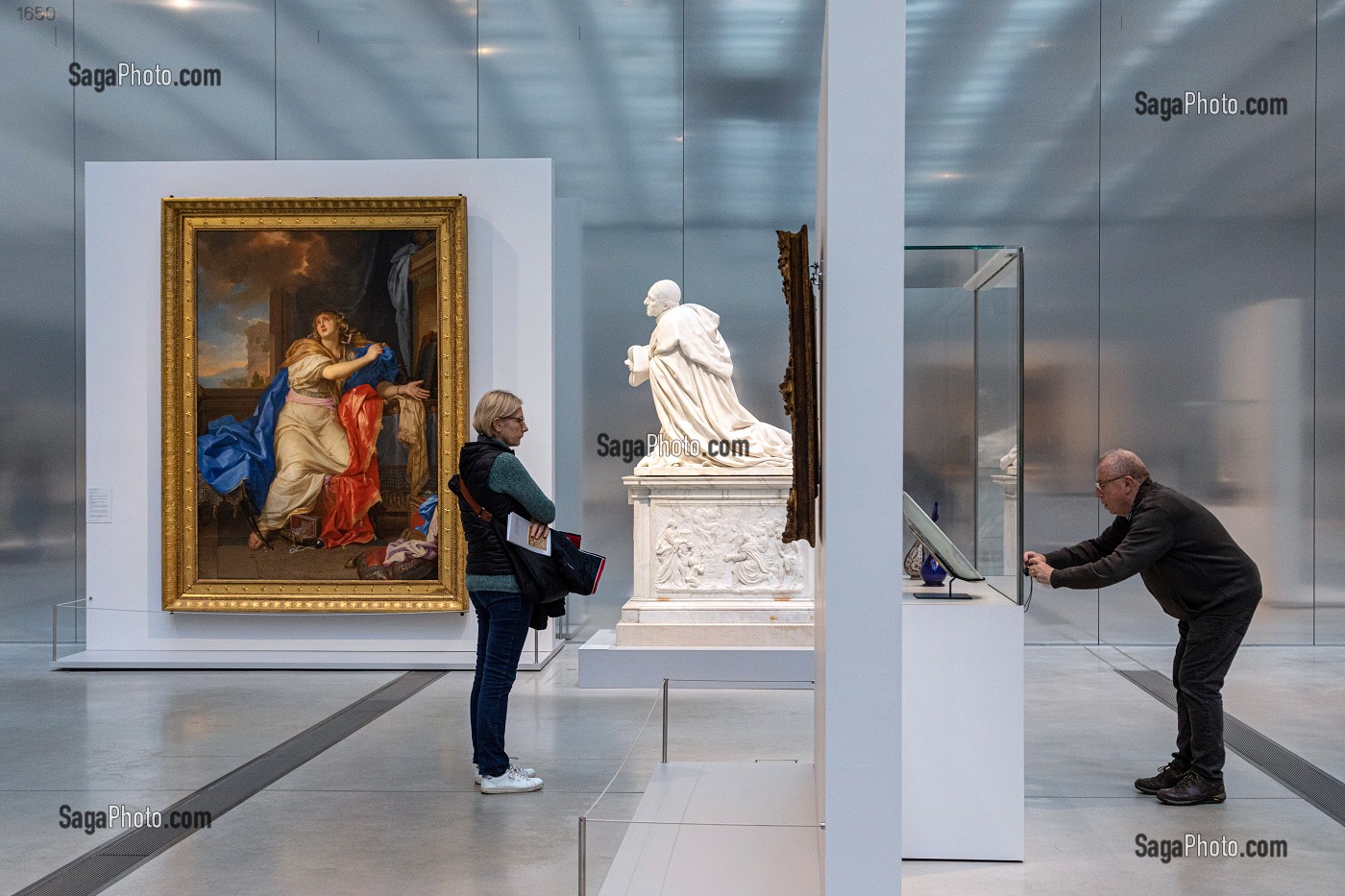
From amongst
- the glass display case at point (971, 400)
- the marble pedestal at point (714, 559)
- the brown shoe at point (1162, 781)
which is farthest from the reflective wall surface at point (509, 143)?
the glass display case at point (971, 400)

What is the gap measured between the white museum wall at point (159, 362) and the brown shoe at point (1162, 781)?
526 cm

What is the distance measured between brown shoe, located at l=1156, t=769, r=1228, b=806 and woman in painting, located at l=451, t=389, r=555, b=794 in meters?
2.84

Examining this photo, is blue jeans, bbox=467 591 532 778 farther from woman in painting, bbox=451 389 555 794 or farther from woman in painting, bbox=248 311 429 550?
woman in painting, bbox=248 311 429 550

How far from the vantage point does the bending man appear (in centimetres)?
491

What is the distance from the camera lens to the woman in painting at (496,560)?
198 inches

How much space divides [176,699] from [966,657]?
18.5ft

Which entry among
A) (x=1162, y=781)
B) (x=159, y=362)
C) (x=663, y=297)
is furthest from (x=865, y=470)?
(x=159, y=362)

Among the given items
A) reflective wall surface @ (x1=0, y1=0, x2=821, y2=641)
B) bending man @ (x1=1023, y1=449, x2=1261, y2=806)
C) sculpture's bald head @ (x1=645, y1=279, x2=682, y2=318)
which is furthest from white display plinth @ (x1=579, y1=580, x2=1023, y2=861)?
reflective wall surface @ (x1=0, y1=0, x2=821, y2=641)

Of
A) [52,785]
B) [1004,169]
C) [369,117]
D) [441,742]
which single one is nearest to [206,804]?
[52,785]

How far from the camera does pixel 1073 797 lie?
521cm

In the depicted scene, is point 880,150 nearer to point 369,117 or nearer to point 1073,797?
point 1073,797

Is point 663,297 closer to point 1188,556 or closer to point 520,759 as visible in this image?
point 520,759

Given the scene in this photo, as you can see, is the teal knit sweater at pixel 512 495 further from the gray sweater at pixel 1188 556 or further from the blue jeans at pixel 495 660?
the gray sweater at pixel 1188 556

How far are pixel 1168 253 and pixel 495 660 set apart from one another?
303 inches
